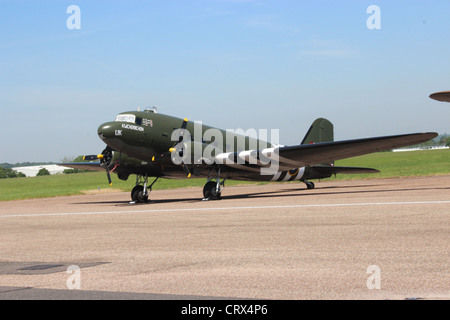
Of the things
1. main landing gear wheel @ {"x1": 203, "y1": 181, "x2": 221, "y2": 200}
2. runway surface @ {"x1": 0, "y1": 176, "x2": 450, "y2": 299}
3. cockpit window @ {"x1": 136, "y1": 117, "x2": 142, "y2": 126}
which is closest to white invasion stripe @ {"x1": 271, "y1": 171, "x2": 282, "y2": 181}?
main landing gear wheel @ {"x1": 203, "y1": 181, "x2": 221, "y2": 200}

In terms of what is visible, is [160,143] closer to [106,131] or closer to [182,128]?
[182,128]

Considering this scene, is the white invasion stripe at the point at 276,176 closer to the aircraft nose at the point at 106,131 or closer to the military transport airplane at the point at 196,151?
the military transport airplane at the point at 196,151

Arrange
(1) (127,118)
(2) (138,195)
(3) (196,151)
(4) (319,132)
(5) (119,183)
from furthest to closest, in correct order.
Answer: (5) (119,183), (4) (319,132), (2) (138,195), (3) (196,151), (1) (127,118)

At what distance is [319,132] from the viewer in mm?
40438

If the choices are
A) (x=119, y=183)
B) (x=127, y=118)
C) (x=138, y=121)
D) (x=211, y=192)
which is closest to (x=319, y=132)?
(x=211, y=192)

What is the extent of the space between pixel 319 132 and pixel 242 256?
29598mm

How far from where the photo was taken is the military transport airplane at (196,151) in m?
28.8

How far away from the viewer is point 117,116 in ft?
96.5

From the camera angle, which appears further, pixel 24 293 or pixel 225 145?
pixel 225 145

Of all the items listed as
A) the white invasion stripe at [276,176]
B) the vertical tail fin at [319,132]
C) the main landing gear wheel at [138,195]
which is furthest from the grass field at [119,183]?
the white invasion stripe at [276,176]

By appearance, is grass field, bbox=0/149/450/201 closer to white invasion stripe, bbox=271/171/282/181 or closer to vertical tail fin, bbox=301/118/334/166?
vertical tail fin, bbox=301/118/334/166
